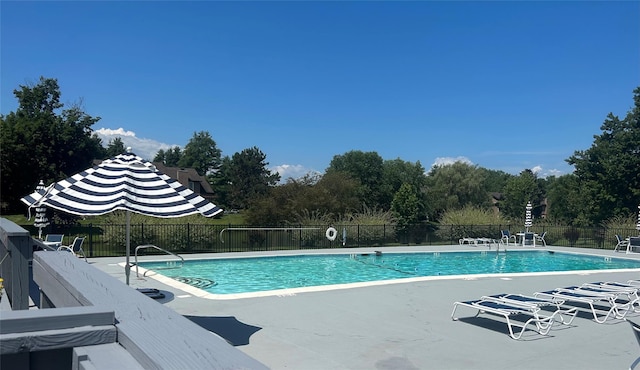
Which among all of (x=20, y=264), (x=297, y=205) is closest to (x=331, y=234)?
(x=297, y=205)

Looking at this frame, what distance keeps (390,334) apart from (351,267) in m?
10.1

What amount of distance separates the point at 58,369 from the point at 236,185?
189 ft

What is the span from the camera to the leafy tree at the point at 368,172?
44.6m

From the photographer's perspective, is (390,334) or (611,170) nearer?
(390,334)

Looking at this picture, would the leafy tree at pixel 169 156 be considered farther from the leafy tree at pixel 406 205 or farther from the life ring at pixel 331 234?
the life ring at pixel 331 234

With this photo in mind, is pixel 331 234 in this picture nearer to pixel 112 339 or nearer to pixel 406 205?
pixel 406 205

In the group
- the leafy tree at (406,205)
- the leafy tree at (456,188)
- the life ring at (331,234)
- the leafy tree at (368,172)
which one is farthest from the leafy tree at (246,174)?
the life ring at (331,234)

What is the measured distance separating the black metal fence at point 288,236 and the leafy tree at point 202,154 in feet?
180

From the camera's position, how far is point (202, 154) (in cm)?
8288

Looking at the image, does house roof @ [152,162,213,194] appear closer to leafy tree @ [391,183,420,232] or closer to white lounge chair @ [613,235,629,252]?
leafy tree @ [391,183,420,232]

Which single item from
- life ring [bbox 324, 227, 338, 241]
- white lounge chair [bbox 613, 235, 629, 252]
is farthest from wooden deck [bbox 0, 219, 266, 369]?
white lounge chair [bbox 613, 235, 629, 252]

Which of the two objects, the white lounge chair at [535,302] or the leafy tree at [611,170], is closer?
the white lounge chair at [535,302]

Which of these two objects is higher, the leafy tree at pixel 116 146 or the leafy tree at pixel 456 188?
the leafy tree at pixel 116 146

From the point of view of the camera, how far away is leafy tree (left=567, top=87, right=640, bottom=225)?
1296 inches
